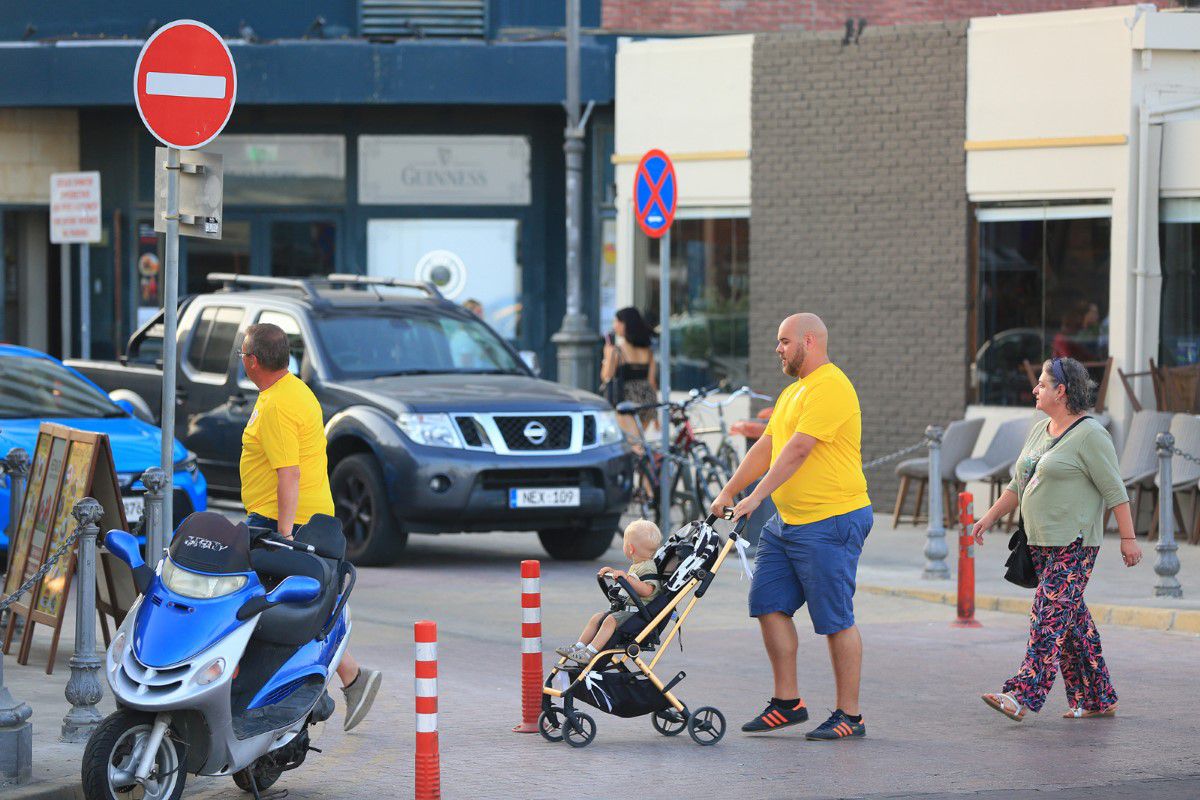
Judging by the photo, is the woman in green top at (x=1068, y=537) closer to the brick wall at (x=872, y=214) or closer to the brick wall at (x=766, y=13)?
the brick wall at (x=872, y=214)

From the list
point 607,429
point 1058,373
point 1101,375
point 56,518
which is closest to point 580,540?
point 607,429

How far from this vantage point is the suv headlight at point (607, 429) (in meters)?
14.3

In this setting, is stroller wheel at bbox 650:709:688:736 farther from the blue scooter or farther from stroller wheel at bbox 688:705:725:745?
the blue scooter

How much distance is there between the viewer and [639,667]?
829 centimetres

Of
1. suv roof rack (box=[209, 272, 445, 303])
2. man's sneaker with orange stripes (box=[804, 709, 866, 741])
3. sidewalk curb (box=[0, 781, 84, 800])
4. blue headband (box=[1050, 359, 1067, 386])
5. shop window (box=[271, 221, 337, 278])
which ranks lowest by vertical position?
man's sneaker with orange stripes (box=[804, 709, 866, 741])

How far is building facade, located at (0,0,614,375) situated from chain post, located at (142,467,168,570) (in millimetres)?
15103

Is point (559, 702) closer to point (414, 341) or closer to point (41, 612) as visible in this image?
point (41, 612)

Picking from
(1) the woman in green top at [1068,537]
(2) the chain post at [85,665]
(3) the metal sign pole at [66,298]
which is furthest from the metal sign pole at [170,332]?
(3) the metal sign pole at [66,298]

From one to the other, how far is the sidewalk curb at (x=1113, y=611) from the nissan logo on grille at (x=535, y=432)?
2.68 meters

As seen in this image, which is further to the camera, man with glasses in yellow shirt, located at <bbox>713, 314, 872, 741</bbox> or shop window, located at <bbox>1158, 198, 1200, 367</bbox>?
shop window, located at <bbox>1158, 198, 1200, 367</bbox>

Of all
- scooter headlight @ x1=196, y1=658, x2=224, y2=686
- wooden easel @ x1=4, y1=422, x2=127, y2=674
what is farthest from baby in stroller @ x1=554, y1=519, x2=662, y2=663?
wooden easel @ x1=4, y1=422, x2=127, y2=674

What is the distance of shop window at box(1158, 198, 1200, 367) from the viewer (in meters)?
17.2

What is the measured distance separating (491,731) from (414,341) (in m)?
6.83

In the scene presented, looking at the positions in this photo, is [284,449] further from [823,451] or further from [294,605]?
[823,451]
